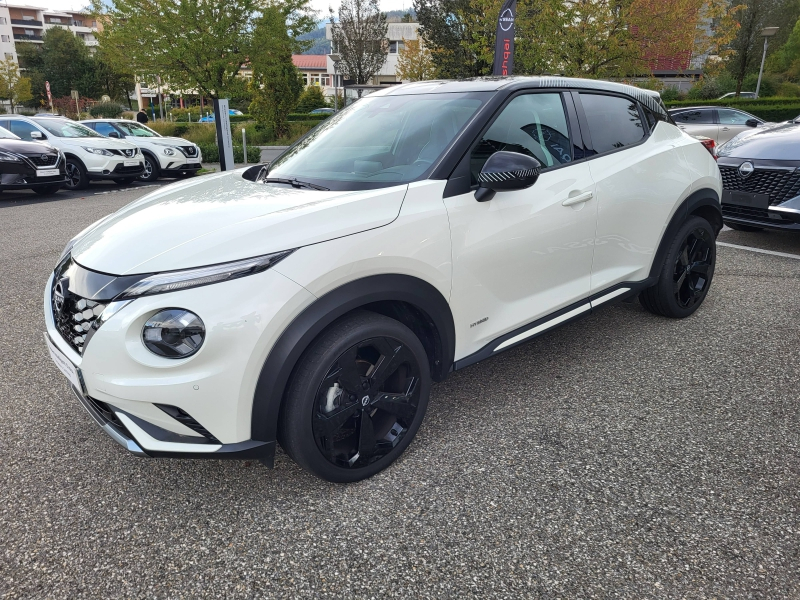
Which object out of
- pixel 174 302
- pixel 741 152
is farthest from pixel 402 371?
pixel 741 152

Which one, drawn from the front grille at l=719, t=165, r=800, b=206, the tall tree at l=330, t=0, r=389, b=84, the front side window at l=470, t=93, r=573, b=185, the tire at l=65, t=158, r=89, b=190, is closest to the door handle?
the front side window at l=470, t=93, r=573, b=185

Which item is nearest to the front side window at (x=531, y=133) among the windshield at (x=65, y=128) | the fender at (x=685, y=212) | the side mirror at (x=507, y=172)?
the side mirror at (x=507, y=172)

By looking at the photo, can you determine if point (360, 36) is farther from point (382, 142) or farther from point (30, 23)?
point (30, 23)

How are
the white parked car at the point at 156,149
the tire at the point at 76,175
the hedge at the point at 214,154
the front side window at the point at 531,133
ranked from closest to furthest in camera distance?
the front side window at the point at 531,133 → the tire at the point at 76,175 → the white parked car at the point at 156,149 → the hedge at the point at 214,154

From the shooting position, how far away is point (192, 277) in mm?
1991

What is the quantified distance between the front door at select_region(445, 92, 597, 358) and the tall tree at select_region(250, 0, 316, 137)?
15.4 m

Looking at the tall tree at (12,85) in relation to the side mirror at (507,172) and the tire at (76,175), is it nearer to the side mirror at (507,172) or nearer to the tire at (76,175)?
the tire at (76,175)

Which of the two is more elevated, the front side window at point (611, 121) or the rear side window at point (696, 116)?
the front side window at point (611, 121)

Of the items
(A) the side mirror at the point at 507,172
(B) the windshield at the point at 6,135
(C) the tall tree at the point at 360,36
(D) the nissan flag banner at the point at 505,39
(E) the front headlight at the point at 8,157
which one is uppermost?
(C) the tall tree at the point at 360,36

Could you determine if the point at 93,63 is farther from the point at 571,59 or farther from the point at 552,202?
the point at 552,202

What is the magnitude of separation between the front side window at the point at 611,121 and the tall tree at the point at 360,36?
36.0 meters

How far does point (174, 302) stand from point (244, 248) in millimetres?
289

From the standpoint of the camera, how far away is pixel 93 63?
57656 millimetres

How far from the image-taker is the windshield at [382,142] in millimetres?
2691
